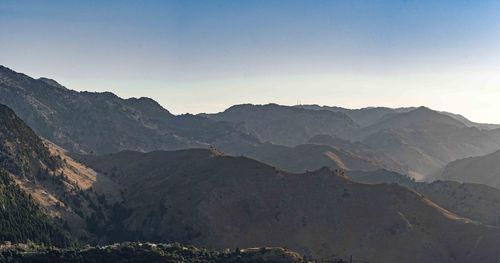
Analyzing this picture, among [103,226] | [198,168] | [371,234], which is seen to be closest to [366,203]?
[371,234]

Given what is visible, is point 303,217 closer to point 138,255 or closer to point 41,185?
point 138,255

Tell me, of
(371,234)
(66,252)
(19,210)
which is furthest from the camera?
(371,234)

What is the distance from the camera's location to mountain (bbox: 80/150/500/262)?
145000 millimetres

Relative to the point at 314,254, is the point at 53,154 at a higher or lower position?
higher

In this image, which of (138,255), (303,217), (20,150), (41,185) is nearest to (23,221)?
(41,185)

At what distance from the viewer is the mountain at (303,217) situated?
145 m

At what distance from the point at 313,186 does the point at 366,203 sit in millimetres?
18518

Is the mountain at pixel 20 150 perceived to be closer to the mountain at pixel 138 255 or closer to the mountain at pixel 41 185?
the mountain at pixel 41 185

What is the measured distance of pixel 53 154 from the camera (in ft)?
593

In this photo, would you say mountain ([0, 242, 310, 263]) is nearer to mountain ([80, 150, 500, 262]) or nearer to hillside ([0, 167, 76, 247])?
hillside ([0, 167, 76, 247])

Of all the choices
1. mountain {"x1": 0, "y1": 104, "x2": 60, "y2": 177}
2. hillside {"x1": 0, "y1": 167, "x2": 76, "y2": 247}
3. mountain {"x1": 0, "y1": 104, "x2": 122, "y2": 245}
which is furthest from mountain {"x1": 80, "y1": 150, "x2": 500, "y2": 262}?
hillside {"x1": 0, "y1": 167, "x2": 76, "y2": 247}

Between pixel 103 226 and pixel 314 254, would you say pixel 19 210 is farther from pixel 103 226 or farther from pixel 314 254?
pixel 314 254

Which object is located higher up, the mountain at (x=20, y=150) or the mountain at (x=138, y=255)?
the mountain at (x=20, y=150)

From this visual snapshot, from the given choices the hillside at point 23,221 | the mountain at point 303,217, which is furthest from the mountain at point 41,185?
the mountain at point 303,217
